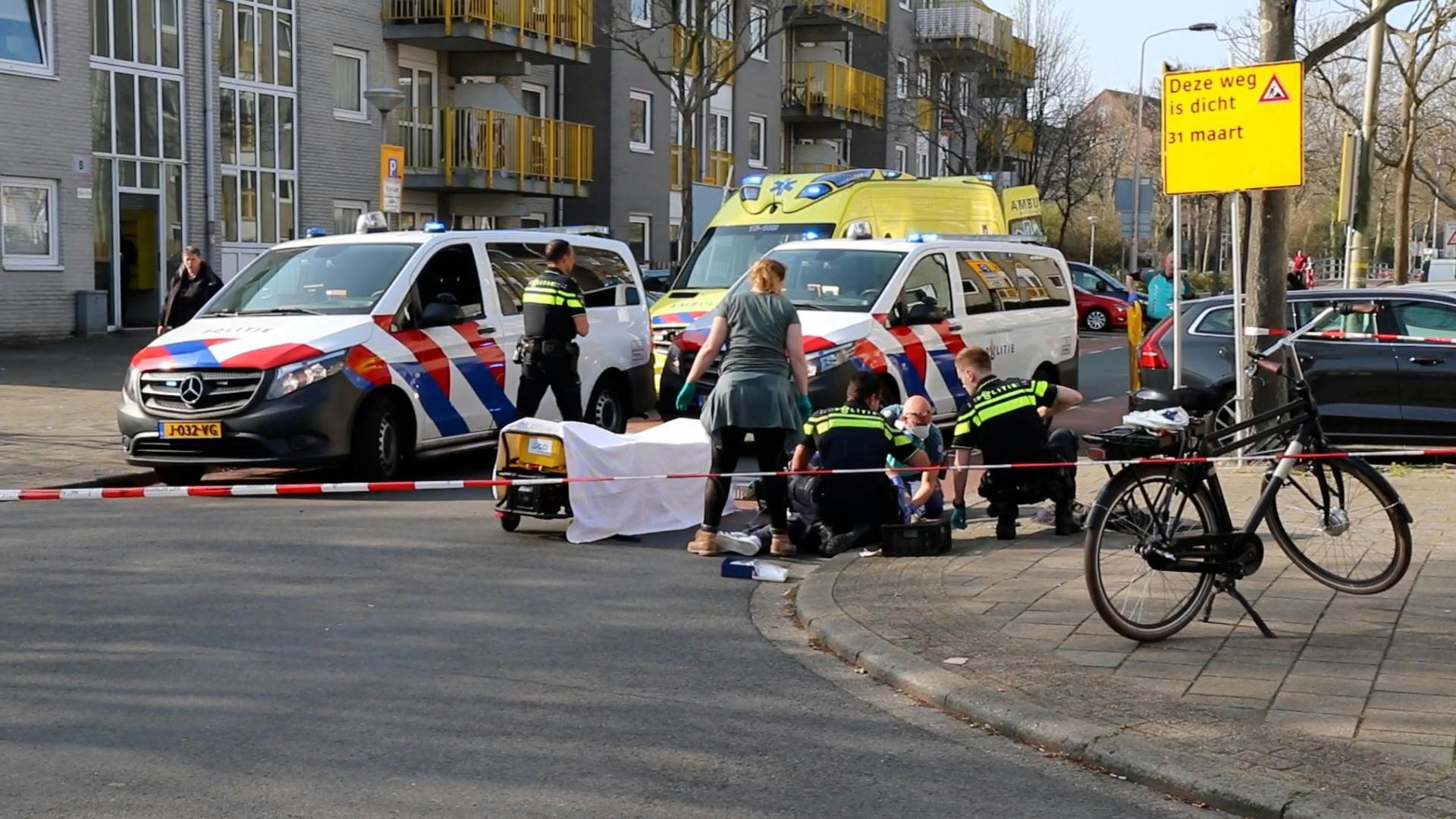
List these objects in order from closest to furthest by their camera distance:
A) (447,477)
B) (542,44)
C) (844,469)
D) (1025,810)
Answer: (1025,810) < (844,469) < (447,477) < (542,44)

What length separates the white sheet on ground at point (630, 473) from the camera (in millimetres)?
9750

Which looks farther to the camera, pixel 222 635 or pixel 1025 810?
pixel 222 635

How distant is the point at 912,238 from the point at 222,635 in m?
8.91

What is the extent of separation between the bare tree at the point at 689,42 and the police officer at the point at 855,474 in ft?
59.6

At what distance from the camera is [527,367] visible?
40.1 feet

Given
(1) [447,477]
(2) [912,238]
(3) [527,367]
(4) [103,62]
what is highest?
(4) [103,62]

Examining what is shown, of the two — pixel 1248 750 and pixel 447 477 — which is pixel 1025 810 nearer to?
pixel 1248 750

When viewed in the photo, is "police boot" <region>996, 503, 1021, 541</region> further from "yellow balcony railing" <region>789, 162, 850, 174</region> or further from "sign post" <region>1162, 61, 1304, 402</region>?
"yellow balcony railing" <region>789, 162, 850, 174</region>

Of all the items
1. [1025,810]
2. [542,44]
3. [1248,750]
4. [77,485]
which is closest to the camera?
[1025,810]

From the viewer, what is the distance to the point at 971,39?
51.4m

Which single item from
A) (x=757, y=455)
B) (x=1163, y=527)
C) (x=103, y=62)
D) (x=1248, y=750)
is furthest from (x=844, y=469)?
(x=103, y=62)

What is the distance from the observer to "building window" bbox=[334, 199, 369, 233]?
30969 mm

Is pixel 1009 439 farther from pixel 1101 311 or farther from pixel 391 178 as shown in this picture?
pixel 1101 311

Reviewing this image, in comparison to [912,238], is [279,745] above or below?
below
